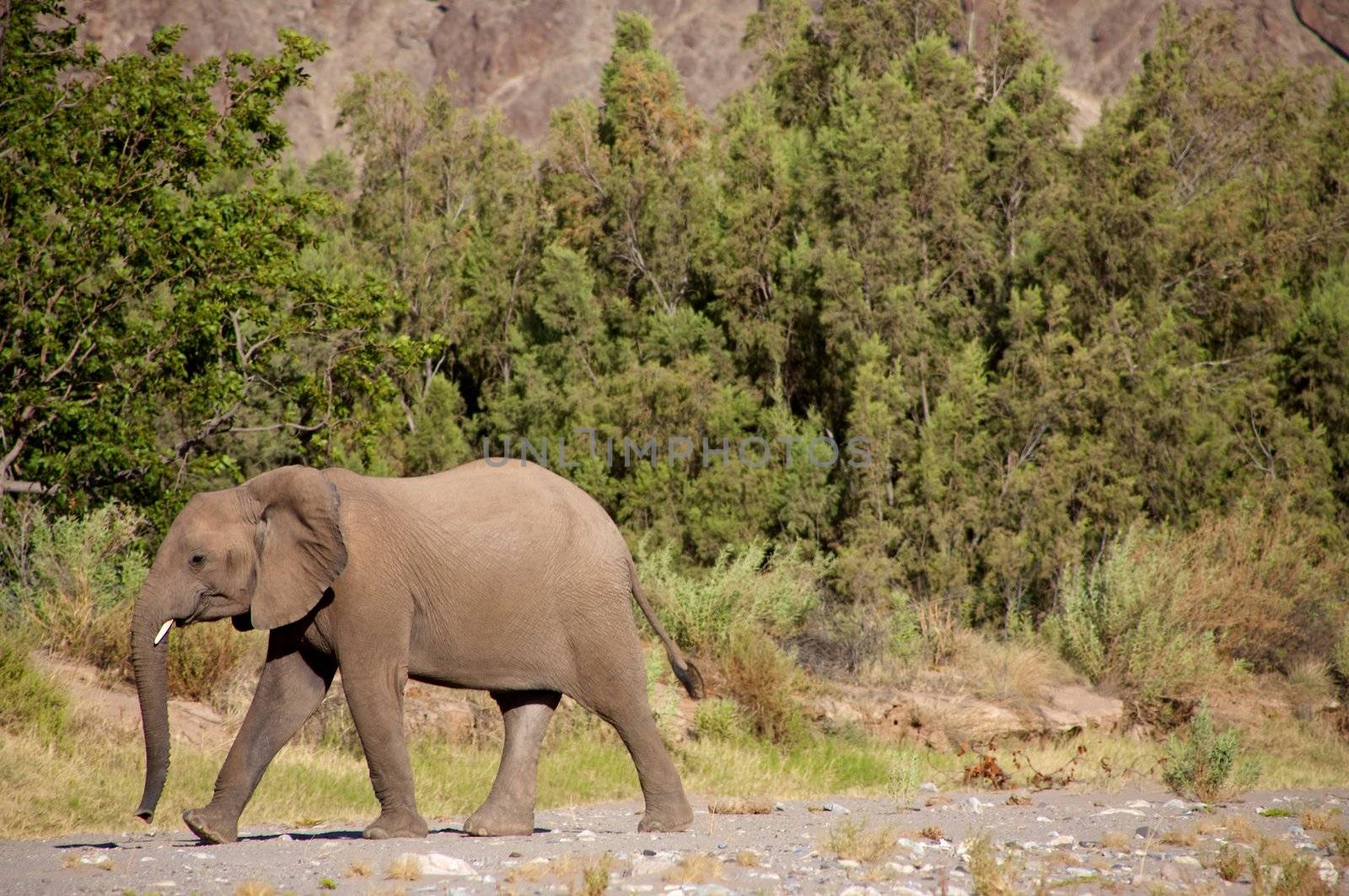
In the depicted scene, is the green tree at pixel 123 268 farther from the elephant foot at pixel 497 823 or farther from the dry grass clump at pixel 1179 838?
the dry grass clump at pixel 1179 838

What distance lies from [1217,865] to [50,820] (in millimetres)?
6354

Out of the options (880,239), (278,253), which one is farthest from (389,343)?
(880,239)

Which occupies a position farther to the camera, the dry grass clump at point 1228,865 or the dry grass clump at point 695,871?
the dry grass clump at point 1228,865

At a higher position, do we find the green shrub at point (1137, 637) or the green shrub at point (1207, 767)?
the green shrub at point (1207, 767)

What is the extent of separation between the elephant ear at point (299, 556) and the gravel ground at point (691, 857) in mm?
1216

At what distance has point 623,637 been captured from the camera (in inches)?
338

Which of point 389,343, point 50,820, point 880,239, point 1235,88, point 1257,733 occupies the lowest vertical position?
point 1257,733

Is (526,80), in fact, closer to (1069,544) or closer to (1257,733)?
(1069,544)

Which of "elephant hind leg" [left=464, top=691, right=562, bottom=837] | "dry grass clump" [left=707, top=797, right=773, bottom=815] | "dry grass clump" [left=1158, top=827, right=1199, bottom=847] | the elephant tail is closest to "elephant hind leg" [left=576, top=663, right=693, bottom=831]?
"elephant hind leg" [left=464, top=691, right=562, bottom=837]

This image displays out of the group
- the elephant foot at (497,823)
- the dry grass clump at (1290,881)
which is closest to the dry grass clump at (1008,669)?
the elephant foot at (497,823)

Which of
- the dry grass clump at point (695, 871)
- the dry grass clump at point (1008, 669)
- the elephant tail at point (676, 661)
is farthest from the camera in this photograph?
the dry grass clump at point (1008, 669)

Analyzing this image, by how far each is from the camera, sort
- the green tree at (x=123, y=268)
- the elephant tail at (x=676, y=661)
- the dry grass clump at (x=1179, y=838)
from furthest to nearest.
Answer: the green tree at (x=123, y=268)
the elephant tail at (x=676, y=661)
the dry grass clump at (x=1179, y=838)

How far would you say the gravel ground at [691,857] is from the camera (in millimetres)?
6305

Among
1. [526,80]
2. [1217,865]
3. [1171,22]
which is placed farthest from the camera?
[526,80]
